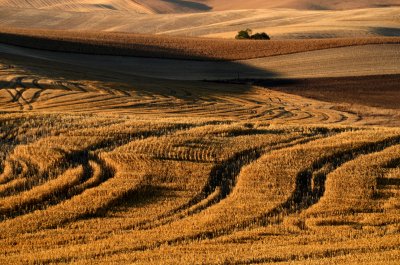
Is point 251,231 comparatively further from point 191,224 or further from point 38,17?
point 38,17

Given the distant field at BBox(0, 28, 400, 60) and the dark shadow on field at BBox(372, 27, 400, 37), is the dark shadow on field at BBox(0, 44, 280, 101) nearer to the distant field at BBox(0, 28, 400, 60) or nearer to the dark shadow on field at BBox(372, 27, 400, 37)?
the distant field at BBox(0, 28, 400, 60)

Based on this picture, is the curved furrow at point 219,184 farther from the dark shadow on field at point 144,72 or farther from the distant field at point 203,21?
the distant field at point 203,21

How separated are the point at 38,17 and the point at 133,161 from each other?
128 meters

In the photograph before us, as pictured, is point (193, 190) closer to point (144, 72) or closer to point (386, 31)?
point (144, 72)

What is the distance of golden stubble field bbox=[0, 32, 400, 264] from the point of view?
578 inches

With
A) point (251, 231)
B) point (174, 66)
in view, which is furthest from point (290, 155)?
point (174, 66)

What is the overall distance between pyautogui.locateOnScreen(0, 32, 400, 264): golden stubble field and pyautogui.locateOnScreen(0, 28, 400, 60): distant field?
1713 inches

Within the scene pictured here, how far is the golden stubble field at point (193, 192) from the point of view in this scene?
48.1ft

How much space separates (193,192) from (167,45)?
58.9 meters

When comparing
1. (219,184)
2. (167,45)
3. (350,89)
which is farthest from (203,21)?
(219,184)

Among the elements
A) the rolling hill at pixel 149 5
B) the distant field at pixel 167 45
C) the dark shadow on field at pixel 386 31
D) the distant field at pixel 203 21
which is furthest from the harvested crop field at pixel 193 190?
the rolling hill at pixel 149 5

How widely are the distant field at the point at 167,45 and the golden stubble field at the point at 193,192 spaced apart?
4350 centimetres

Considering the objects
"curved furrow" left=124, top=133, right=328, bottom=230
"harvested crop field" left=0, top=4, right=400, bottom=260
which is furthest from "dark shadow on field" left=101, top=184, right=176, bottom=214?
"curved furrow" left=124, top=133, right=328, bottom=230

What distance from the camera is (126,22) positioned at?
483 ft
